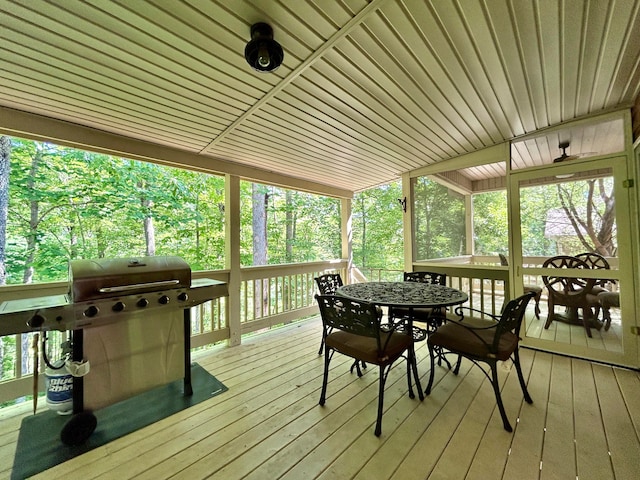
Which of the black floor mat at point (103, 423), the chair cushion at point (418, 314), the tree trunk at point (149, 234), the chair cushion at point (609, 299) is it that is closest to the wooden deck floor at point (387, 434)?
the black floor mat at point (103, 423)

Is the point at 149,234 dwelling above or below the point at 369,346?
above

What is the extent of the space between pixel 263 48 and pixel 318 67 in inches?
20.5

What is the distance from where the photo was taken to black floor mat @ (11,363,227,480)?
1621mm

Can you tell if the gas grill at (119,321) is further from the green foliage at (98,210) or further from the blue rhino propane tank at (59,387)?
the green foliage at (98,210)

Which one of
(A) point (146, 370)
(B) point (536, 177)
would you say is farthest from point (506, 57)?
A: (A) point (146, 370)

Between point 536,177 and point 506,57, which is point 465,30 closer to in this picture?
point 506,57

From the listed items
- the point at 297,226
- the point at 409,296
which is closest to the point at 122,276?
the point at 409,296

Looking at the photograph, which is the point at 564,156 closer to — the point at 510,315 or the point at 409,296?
the point at 510,315

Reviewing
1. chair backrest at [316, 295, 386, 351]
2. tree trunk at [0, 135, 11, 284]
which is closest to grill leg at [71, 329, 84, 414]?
chair backrest at [316, 295, 386, 351]

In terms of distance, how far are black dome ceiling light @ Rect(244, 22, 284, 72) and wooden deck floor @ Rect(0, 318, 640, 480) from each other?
2.40 meters

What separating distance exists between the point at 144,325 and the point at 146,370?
376mm

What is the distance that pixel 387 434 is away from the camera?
179 cm

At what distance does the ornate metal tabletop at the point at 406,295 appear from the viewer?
2070 millimetres

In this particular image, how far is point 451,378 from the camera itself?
2.54 meters
